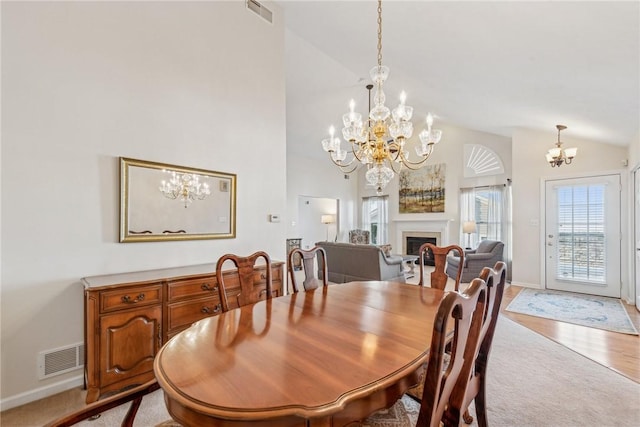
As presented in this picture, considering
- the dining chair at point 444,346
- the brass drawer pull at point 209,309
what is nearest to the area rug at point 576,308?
the dining chair at point 444,346

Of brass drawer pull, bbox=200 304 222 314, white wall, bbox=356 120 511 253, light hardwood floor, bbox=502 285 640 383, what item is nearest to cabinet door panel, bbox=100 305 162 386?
brass drawer pull, bbox=200 304 222 314

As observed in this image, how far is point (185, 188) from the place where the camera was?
8.94 feet

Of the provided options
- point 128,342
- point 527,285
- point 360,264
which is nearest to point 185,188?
point 128,342

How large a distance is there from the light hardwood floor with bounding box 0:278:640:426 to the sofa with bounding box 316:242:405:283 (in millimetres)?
1704

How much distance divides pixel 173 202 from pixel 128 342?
122 cm

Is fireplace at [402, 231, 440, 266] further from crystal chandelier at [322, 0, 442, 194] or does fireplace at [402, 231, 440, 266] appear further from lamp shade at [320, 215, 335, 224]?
crystal chandelier at [322, 0, 442, 194]

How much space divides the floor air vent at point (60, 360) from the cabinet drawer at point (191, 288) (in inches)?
31.2

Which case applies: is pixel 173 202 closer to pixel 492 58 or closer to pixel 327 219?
pixel 492 58

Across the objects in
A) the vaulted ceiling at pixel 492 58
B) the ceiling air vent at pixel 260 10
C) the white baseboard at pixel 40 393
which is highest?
the ceiling air vent at pixel 260 10

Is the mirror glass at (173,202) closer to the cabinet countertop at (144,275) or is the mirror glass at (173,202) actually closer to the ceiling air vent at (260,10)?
the cabinet countertop at (144,275)

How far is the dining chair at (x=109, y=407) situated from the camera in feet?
2.87

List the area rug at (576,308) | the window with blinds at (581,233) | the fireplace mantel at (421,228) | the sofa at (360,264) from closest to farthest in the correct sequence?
the area rug at (576,308), the window with blinds at (581,233), the sofa at (360,264), the fireplace mantel at (421,228)

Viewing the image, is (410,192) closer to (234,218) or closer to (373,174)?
(373,174)

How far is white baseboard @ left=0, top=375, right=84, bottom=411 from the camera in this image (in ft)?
6.16
